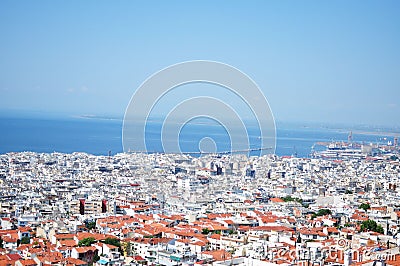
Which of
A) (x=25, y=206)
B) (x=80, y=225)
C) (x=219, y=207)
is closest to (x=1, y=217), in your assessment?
(x=25, y=206)

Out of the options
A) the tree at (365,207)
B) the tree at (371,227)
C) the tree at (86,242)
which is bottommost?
the tree at (365,207)

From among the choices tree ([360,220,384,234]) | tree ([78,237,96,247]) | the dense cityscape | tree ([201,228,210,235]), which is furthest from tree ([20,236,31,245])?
tree ([360,220,384,234])

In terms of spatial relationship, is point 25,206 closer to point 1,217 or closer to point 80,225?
point 1,217

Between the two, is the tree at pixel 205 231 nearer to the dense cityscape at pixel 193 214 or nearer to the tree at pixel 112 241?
the dense cityscape at pixel 193 214

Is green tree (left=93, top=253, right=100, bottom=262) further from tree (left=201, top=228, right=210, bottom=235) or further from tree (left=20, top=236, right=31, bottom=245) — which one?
tree (left=201, top=228, right=210, bottom=235)

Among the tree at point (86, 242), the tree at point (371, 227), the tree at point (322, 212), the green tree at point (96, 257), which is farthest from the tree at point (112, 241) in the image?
the tree at point (322, 212)

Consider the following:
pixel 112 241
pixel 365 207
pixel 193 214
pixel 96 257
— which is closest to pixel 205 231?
pixel 193 214

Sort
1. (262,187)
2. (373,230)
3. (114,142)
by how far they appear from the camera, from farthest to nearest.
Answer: (114,142) < (262,187) < (373,230)

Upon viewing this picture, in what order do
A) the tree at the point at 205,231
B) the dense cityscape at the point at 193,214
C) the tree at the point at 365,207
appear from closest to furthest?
the dense cityscape at the point at 193,214 < the tree at the point at 205,231 < the tree at the point at 365,207

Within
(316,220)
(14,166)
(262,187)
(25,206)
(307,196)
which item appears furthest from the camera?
(14,166)
